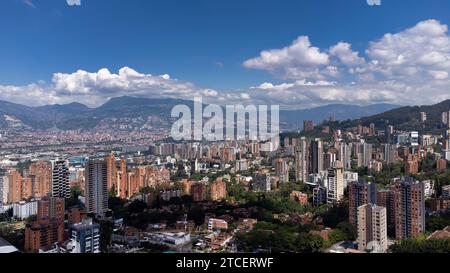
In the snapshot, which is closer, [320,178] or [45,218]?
[45,218]

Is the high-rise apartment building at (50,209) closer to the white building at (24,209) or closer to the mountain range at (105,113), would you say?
the white building at (24,209)

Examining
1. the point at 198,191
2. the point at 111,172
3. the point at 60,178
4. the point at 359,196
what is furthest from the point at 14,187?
the point at 359,196

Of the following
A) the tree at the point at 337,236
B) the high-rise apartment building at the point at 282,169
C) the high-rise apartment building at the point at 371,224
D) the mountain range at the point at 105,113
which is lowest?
the tree at the point at 337,236

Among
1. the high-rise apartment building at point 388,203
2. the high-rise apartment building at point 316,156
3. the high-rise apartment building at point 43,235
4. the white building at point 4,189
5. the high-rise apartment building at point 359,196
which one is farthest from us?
the high-rise apartment building at point 316,156

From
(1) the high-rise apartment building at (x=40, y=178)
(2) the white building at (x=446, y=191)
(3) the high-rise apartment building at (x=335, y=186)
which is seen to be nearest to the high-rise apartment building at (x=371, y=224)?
(3) the high-rise apartment building at (x=335, y=186)

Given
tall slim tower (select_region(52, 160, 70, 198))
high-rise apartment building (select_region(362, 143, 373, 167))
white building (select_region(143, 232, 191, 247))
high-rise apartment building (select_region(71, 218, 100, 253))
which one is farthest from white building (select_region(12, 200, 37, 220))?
high-rise apartment building (select_region(362, 143, 373, 167))
